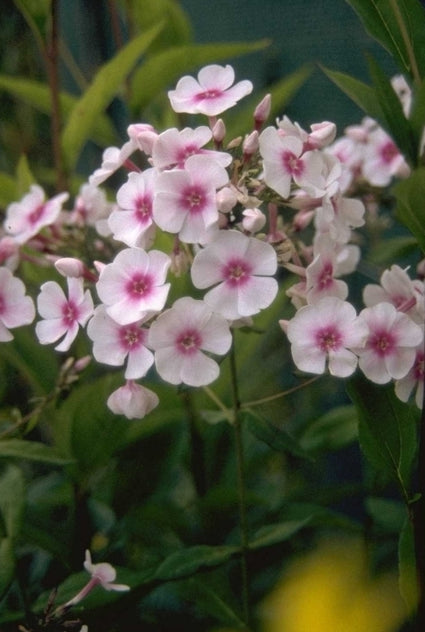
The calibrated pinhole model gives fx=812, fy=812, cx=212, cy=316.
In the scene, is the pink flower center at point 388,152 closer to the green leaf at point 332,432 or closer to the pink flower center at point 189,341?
the green leaf at point 332,432

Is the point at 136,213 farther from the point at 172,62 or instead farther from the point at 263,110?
the point at 172,62

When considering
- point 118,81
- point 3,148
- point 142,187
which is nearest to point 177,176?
point 142,187

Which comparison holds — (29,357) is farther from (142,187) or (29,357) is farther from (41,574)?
(142,187)

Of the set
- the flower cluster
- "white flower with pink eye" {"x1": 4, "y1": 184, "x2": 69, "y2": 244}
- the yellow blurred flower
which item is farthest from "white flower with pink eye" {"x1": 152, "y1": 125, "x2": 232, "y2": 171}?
the yellow blurred flower

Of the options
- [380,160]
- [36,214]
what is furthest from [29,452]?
[380,160]

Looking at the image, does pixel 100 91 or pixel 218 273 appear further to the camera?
pixel 100 91

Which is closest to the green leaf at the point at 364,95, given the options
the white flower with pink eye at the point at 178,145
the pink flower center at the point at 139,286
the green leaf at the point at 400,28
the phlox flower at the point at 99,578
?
the green leaf at the point at 400,28
